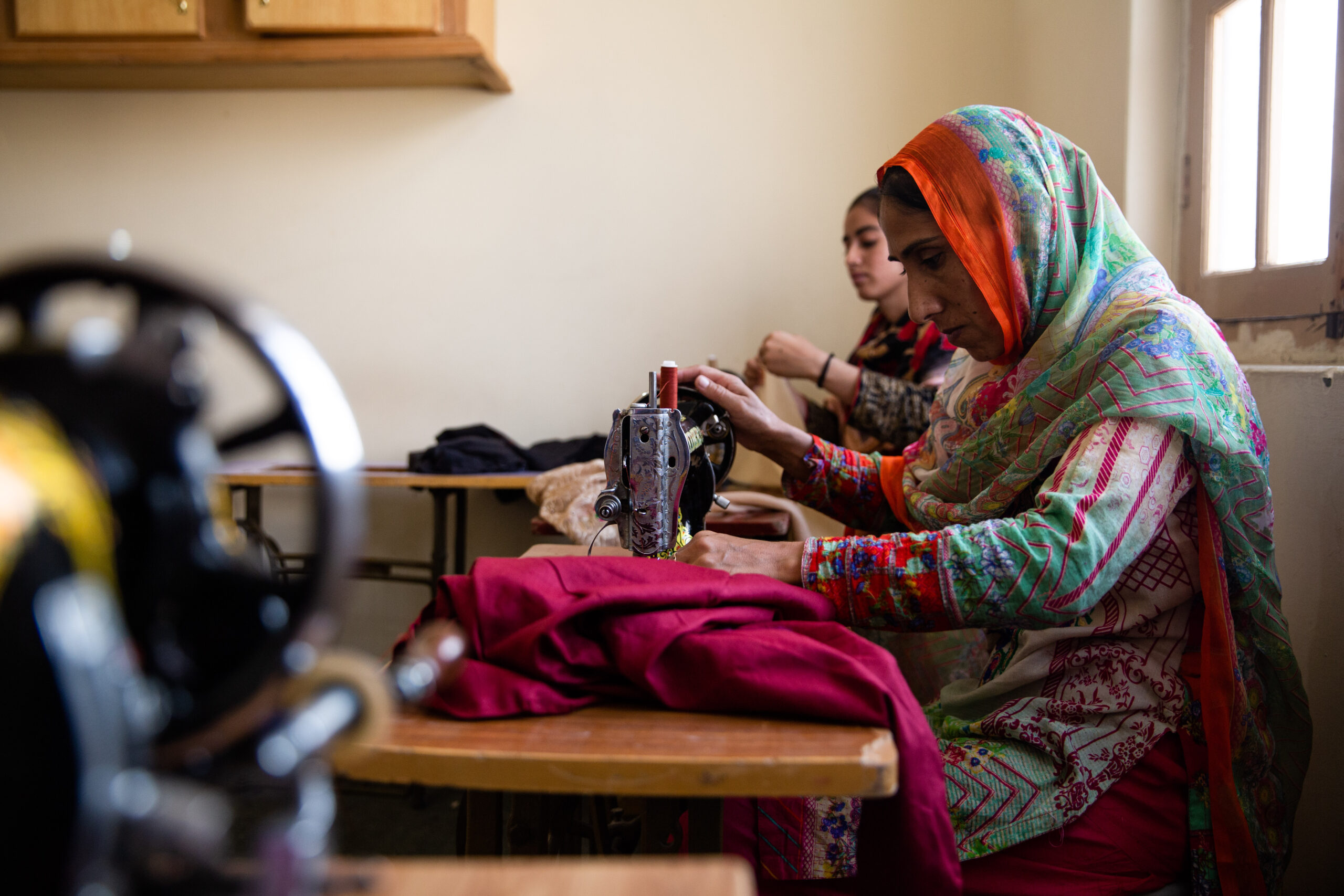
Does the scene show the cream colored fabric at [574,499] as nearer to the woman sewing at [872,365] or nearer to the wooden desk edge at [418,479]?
the wooden desk edge at [418,479]

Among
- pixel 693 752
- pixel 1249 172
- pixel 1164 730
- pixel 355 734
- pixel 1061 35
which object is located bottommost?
pixel 1164 730

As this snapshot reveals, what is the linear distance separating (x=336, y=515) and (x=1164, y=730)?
1149mm

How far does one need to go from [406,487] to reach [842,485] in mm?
1896

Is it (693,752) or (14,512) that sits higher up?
(14,512)

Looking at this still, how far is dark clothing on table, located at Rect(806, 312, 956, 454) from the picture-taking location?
2.79m

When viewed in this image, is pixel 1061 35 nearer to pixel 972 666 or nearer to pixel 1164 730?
pixel 972 666

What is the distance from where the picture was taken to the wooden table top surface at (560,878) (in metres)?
0.56

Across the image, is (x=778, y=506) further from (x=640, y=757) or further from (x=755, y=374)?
(x=640, y=757)

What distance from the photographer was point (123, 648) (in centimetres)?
47

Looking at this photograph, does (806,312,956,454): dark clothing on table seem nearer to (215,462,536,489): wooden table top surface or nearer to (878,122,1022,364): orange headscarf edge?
(215,462,536,489): wooden table top surface

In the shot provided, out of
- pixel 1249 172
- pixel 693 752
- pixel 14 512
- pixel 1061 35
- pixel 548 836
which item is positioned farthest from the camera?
pixel 1061 35

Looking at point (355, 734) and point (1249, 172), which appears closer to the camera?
point (355, 734)

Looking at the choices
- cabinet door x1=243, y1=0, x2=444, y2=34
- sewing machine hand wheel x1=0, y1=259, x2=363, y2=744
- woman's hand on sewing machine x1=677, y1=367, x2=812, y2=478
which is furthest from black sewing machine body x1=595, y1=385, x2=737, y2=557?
cabinet door x1=243, y1=0, x2=444, y2=34

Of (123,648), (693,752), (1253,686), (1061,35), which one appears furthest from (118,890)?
(1061,35)
